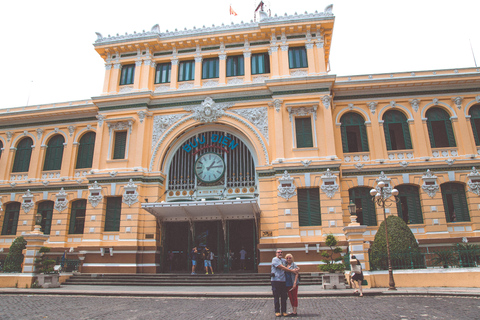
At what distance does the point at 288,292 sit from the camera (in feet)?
34.3

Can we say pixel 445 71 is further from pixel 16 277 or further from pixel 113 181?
pixel 16 277

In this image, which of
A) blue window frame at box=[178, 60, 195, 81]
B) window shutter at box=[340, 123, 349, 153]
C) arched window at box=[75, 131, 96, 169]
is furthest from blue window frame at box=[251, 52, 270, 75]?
arched window at box=[75, 131, 96, 169]

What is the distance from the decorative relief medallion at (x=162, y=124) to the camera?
1034 inches

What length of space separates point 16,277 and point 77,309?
10.5 meters

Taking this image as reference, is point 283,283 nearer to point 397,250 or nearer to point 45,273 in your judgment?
point 397,250

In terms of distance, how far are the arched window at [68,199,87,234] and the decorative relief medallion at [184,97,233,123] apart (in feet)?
38.8

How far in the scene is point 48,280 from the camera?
19859 millimetres

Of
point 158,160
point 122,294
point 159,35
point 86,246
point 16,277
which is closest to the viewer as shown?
point 122,294

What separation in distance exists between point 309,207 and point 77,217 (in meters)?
18.5

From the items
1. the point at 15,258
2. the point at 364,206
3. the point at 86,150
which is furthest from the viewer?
the point at 86,150

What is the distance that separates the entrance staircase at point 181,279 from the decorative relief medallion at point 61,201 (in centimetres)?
702

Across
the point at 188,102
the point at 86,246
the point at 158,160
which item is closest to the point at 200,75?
the point at 188,102

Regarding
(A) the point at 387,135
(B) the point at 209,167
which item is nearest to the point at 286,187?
(B) the point at 209,167

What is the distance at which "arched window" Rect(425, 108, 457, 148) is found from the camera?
82.4ft
